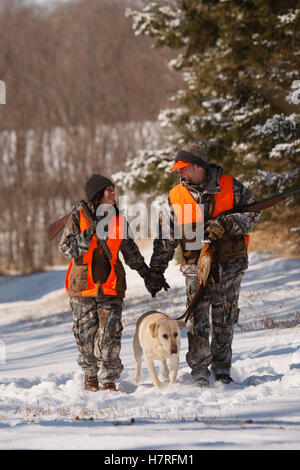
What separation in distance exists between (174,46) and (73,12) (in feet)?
160

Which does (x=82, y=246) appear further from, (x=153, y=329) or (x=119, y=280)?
(x=153, y=329)

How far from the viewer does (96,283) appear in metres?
6.19

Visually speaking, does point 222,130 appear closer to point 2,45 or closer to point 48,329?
point 48,329

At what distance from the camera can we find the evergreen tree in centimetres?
1351

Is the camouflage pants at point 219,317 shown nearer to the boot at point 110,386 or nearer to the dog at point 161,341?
the dog at point 161,341

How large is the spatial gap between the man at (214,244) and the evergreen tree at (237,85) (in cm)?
691

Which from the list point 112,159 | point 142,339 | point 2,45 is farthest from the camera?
point 2,45

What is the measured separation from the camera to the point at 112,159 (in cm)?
4509

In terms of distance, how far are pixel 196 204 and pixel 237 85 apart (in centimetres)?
928

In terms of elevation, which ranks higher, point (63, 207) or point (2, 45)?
point (2, 45)

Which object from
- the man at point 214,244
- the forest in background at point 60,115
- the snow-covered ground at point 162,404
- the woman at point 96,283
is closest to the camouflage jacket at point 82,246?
the woman at point 96,283

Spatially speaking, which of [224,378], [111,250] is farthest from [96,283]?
[224,378]

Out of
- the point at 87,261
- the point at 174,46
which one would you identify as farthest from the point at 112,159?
the point at 87,261

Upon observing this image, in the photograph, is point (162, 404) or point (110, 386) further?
point (110, 386)
